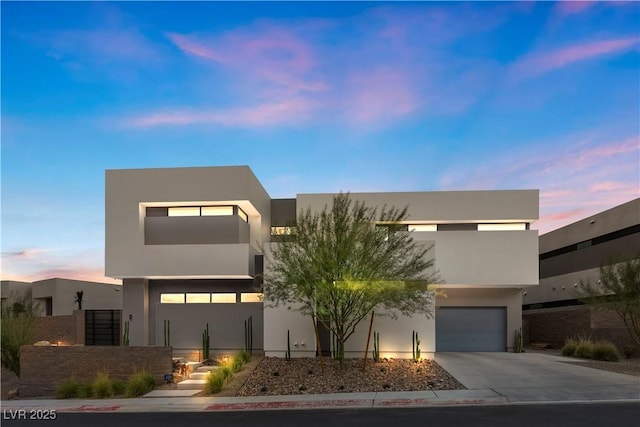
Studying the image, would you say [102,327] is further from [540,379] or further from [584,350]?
[584,350]

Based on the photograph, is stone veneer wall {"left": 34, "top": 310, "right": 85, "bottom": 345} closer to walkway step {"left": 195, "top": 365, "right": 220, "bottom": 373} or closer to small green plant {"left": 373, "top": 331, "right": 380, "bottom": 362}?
walkway step {"left": 195, "top": 365, "right": 220, "bottom": 373}

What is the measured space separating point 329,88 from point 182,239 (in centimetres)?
955

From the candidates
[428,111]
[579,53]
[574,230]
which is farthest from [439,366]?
[574,230]

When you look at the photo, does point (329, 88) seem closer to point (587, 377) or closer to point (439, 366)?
point (439, 366)

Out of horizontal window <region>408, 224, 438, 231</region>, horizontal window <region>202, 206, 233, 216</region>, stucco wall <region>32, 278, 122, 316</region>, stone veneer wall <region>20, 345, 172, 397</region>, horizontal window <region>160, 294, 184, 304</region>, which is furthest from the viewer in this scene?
stucco wall <region>32, 278, 122, 316</region>

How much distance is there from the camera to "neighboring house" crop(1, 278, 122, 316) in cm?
4225

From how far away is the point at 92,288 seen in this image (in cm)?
4553

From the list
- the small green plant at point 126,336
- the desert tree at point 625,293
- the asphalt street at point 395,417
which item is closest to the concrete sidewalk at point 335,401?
the asphalt street at point 395,417

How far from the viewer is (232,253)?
24406 millimetres

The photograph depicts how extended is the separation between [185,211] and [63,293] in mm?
22615

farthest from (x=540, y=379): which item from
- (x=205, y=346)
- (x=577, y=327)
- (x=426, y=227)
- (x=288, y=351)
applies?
(x=577, y=327)

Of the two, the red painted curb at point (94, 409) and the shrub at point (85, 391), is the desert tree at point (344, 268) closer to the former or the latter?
the red painted curb at point (94, 409)

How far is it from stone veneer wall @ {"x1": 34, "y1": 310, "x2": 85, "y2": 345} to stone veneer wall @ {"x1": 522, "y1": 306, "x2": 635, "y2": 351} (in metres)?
25.1

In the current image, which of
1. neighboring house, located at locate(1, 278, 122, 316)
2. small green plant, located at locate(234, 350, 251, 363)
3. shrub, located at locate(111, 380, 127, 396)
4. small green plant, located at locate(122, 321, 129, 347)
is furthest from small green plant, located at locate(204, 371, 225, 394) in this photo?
neighboring house, located at locate(1, 278, 122, 316)
